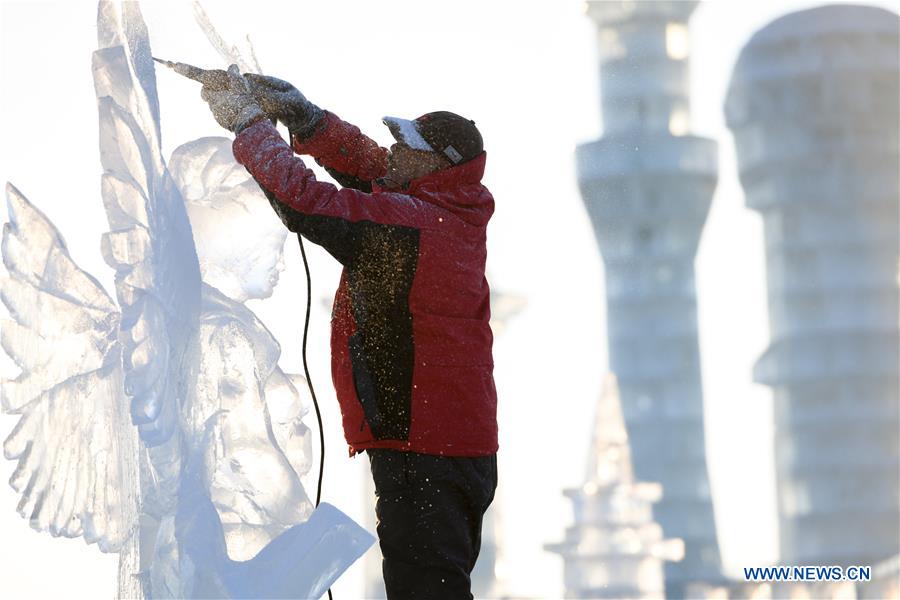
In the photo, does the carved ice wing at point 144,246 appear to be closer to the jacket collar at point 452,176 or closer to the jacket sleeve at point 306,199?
the jacket sleeve at point 306,199

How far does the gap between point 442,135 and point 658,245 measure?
145 feet

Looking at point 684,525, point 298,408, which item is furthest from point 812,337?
point 298,408

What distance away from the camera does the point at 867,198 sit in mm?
41750

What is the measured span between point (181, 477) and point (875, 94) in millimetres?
41747

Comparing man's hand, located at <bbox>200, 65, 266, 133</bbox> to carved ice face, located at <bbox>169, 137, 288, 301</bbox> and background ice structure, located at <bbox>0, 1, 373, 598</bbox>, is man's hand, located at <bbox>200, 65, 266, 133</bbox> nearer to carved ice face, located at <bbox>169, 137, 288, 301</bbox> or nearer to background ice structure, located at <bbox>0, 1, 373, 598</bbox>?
background ice structure, located at <bbox>0, 1, 373, 598</bbox>

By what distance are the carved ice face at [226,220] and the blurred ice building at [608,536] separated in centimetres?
3053

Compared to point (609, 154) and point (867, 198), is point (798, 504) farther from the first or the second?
point (609, 154)

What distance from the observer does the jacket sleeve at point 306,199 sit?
2.71 meters

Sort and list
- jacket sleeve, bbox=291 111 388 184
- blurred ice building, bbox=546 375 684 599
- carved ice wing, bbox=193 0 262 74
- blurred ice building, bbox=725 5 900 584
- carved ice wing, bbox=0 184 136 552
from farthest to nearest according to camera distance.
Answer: blurred ice building, bbox=725 5 900 584 < blurred ice building, bbox=546 375 684 599 < carved ice wing, bbox=193 0 262 74 < carved ice wing, bbox=0 184 136 552 < jacket sleeve, bbox=291 111 388 184

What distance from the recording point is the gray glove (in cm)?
292

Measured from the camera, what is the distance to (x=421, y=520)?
2.83 meters

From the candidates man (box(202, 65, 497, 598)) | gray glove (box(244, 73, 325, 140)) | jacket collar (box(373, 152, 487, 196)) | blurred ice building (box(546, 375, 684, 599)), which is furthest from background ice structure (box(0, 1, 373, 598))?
blurred ice building (box(546, 375, 684, 599))

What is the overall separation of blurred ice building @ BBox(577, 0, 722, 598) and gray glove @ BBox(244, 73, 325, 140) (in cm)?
4143

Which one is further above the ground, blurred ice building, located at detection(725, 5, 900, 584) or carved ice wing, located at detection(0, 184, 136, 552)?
blurred ice building, located at detection(725, 5, 900, 584)
